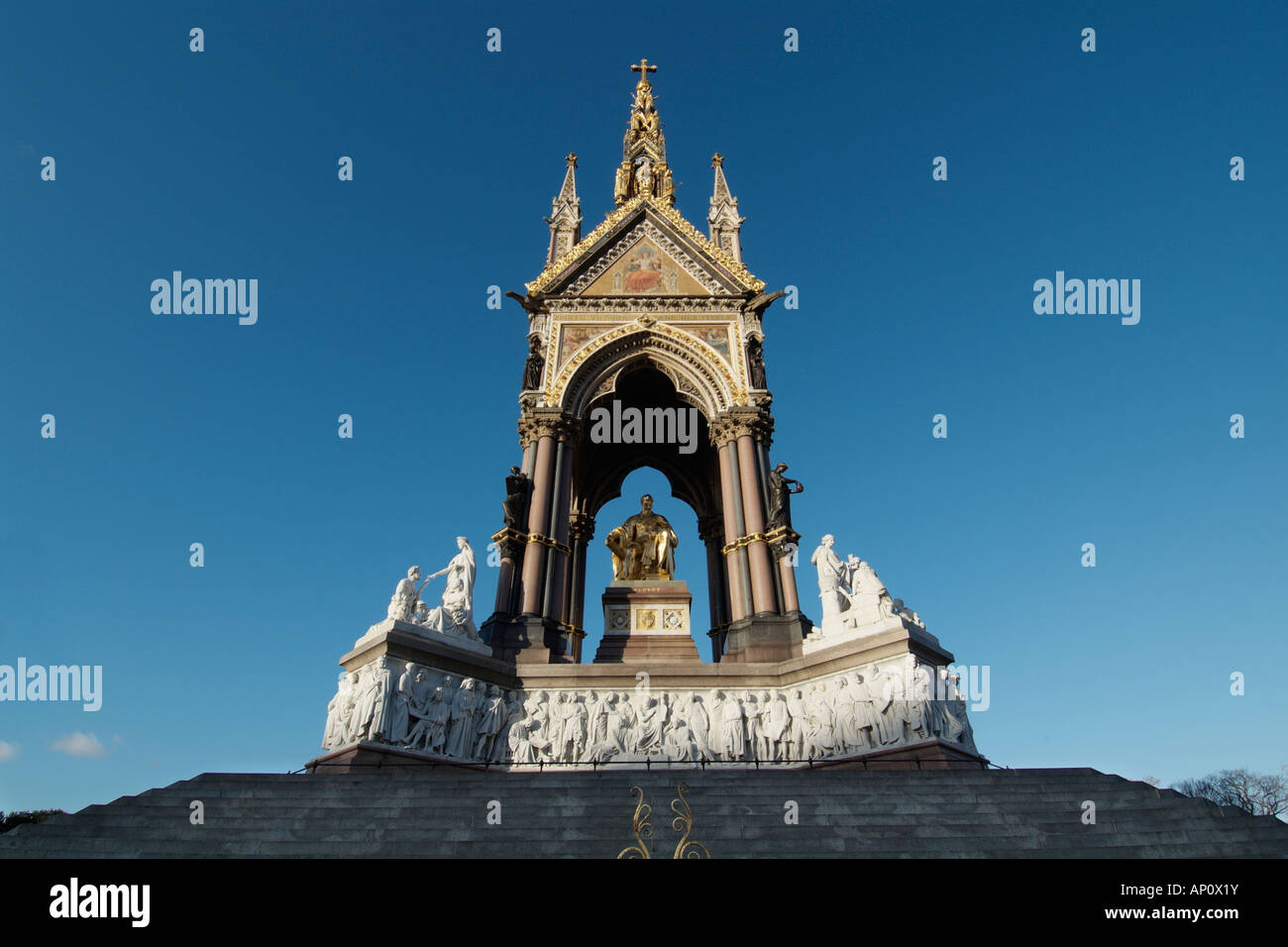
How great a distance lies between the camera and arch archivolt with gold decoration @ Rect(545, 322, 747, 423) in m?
22.6

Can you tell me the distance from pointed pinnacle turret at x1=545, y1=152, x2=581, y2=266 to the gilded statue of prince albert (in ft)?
31.3

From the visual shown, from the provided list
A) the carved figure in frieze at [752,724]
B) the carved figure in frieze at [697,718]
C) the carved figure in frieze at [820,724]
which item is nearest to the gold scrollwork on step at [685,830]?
the carved figure in frieze at [697,718]

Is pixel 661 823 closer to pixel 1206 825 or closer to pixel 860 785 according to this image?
pixel 860 785

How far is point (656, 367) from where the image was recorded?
78.2ft

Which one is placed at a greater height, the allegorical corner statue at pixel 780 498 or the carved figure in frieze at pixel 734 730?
the allegorical corner statue at pixel 780 498

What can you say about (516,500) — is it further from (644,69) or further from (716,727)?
(644,69)

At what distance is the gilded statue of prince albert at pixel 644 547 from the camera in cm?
2347

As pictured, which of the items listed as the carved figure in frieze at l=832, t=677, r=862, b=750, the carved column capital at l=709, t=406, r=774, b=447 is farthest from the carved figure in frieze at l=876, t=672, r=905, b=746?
the carved column capital at l=709, t=406, r=774, b=447

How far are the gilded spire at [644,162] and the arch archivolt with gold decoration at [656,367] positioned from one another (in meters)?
7.05

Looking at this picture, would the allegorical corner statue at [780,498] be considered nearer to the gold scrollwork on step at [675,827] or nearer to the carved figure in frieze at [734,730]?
the carved figure in frieze at [734,730]

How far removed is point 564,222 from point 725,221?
583 centimetres
